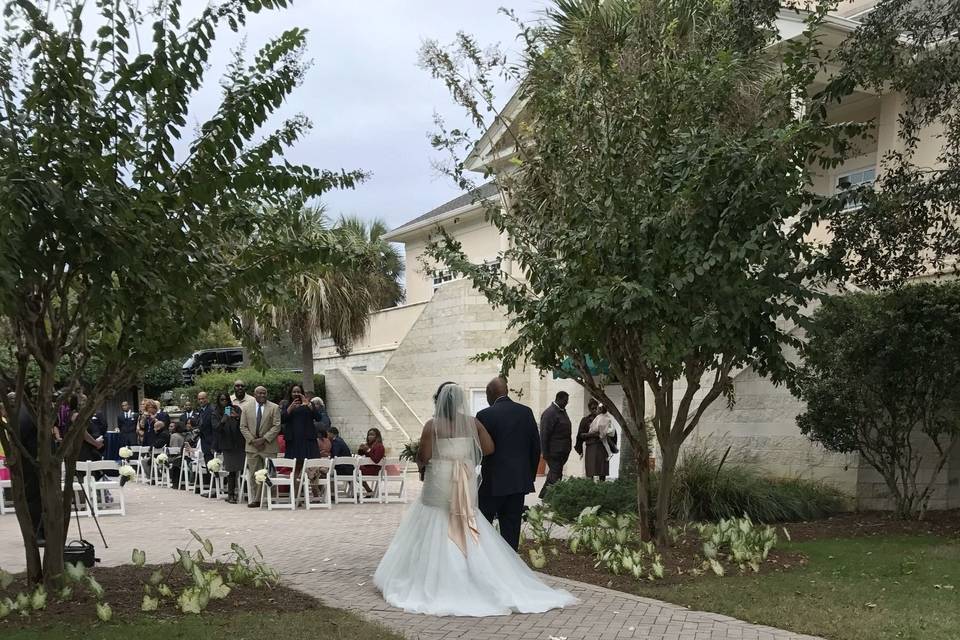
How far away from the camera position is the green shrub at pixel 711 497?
11.6 metres

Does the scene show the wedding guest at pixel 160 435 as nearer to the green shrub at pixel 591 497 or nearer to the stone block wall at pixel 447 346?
the stone block wall at pixel 447 346

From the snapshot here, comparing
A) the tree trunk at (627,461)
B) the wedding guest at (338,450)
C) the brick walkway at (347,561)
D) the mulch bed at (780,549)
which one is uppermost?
the wedding guest at (338,450)

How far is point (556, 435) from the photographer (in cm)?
1442

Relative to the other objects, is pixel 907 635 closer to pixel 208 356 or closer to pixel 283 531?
pixel 283 531

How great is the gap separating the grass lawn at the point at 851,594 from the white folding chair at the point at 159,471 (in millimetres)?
13839

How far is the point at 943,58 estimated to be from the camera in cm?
1002

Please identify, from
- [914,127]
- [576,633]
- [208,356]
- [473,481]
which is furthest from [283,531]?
[208,356]

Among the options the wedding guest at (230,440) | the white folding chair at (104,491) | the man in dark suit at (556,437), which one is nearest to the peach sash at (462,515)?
the man in dark suit at (556,437)

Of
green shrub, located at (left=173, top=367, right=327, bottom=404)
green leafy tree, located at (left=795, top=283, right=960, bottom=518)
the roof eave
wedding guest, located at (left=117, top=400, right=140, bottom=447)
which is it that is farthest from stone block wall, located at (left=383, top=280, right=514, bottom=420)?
green leafy tree, located at (left=795, top=283, right=960, bottom=518)

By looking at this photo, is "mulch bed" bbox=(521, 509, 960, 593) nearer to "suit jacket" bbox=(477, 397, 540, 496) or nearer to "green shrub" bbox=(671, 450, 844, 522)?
"green shrub" bbox=(671, 450, 844, 522)

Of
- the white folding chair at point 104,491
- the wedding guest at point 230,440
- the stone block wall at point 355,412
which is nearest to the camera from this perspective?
the white folding chair at point 104,491

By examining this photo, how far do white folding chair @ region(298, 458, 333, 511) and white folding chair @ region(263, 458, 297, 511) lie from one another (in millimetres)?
189

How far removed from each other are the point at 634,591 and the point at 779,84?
5121mm

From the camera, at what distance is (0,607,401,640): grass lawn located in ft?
19.2
